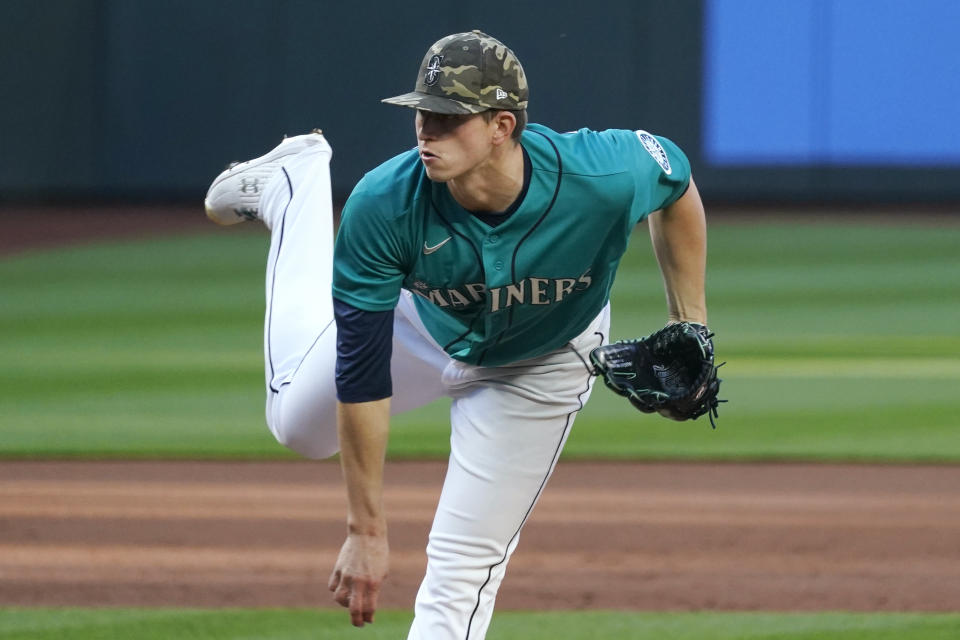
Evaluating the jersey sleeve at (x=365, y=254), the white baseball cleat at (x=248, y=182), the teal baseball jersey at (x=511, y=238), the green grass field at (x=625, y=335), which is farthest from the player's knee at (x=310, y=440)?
the green grass field at (x=625, y=335)

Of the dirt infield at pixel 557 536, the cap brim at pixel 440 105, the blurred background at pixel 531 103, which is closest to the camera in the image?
the cap brim at pixel 440 105

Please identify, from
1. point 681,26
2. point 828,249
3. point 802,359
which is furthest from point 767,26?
point 802,359

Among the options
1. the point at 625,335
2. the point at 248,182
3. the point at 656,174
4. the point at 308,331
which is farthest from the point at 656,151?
the point at 625,335

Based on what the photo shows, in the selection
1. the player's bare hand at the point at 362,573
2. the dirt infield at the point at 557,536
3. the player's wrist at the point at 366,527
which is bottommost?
the dirt infield at the point at 557,536

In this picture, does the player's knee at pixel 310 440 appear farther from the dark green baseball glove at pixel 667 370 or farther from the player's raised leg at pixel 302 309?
the dark green baseball glove at pixel 667 370

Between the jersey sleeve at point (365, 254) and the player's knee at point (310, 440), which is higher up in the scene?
the jersey sleeve at point (365, 254)

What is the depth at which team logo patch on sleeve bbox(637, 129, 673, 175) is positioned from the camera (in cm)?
322

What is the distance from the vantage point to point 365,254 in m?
2.89

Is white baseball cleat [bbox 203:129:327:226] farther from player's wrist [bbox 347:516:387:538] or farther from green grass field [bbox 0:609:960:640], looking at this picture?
player's wrist [bbox 347:516:387:538]

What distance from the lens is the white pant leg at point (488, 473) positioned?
10.2ft

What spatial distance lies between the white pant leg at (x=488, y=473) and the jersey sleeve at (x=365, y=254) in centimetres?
49

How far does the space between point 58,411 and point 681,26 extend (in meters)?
10.4

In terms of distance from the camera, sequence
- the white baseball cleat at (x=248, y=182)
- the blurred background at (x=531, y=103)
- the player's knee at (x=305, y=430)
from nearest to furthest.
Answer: the player's knee at (x=305, y=430), the white baseball cleat at (x=248, y=182), the blurred background at (x=531, y=103)

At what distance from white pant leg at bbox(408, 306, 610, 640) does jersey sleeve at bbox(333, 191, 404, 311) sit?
489 millimetres
